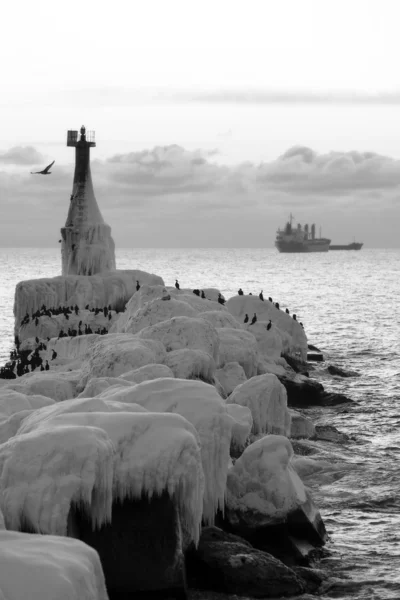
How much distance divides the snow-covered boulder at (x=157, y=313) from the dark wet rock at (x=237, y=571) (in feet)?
48.9

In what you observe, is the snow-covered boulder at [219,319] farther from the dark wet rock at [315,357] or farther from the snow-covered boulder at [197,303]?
the dark wet rock at [315,357]

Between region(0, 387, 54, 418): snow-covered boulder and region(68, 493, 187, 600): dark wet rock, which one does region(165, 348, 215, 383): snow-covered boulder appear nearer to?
region(0, 387, 54, 418): snow-covered boulder

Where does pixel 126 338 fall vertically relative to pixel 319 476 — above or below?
Result: above

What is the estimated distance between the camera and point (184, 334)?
2586 centimetres

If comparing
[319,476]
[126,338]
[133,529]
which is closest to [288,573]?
[133,529]

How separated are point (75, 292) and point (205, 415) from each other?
33493 mm

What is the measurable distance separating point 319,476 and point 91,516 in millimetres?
12235

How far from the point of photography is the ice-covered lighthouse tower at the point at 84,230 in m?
55.8

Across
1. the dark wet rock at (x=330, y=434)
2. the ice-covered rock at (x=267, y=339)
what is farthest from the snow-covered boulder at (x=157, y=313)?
the ice-covered rock at (x=267, y=339)

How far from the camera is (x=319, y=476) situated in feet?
78.8

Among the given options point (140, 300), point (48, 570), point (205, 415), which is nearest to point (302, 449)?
point (140, 300)

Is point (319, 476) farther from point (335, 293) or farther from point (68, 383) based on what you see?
point (335, 293)

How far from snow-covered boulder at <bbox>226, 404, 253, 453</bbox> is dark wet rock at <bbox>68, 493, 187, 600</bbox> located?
18.6 feet

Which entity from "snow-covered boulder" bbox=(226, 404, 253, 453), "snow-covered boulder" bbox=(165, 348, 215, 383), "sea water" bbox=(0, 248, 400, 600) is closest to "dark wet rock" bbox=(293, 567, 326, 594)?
"sea water" bbox=(0, 248, 400, 600)
